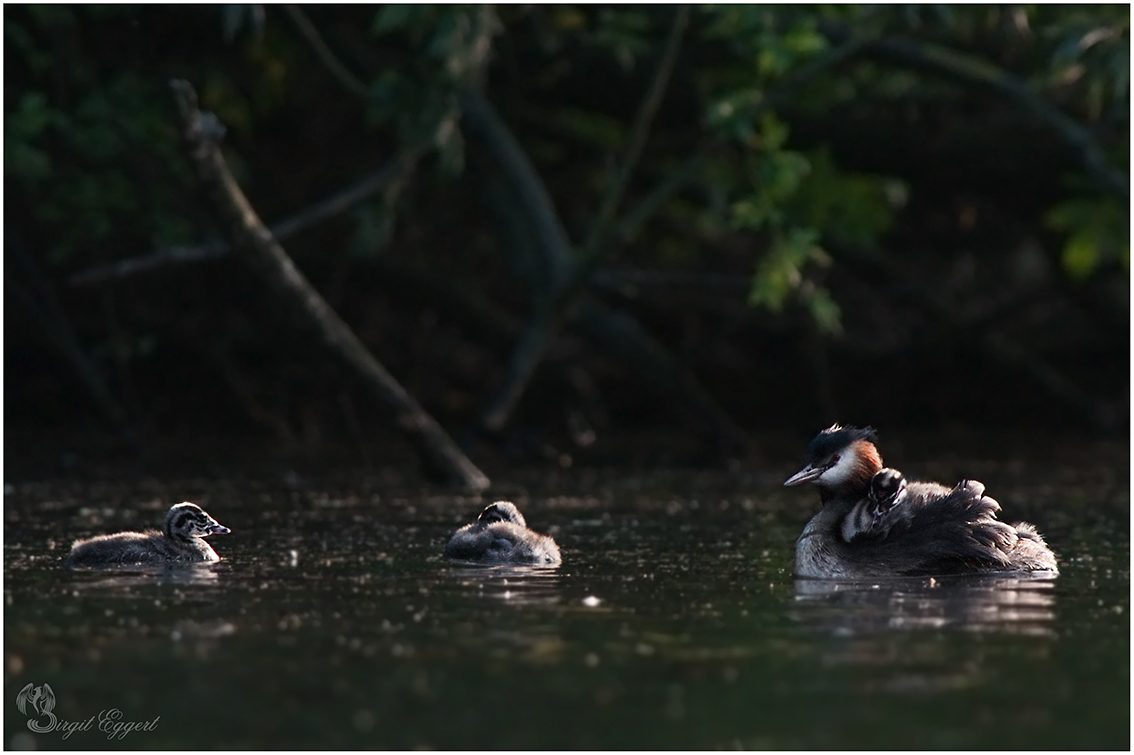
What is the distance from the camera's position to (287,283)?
12375mm

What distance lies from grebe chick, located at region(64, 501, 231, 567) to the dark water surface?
5.7 inches

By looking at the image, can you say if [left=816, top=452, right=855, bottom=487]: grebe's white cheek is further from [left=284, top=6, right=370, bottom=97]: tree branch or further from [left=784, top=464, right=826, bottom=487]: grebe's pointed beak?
[left=284, top=6, right=370, bottom=97]: tree branch

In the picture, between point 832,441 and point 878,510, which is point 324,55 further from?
point 878,510

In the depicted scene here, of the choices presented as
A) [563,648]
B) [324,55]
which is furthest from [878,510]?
[324,55]

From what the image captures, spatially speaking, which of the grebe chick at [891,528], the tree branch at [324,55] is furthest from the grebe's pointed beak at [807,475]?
the tree branch at [324,55]

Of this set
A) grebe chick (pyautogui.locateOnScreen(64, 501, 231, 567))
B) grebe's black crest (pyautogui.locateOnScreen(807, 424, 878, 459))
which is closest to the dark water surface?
grebe chick (pyautogui.locateOnScreen(64, 501, 231, 567))

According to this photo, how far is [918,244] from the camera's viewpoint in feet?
64.5

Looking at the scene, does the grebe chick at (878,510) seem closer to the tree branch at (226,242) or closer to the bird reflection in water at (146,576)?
the bird reflection in water at (146,576)

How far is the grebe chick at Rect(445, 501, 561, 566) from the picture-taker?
29.3 ft

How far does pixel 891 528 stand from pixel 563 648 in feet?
9.17

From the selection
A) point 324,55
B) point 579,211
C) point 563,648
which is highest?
point 324,55

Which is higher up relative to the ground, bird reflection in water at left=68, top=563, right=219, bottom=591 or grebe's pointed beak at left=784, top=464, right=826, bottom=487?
grebe's pointed beak at left=784, top=464, right=826, bottom=487

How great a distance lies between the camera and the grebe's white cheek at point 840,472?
9383 millimetres

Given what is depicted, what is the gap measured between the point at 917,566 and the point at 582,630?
228 cm
